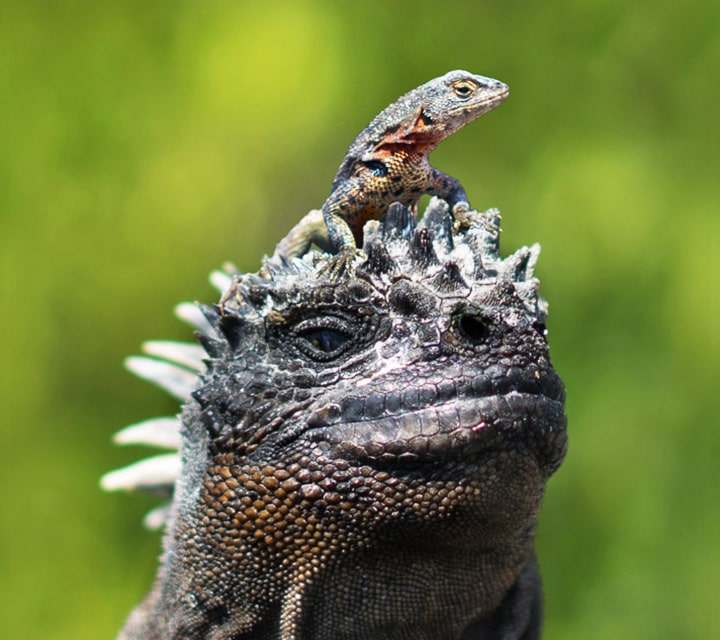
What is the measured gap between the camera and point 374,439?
3.44 m

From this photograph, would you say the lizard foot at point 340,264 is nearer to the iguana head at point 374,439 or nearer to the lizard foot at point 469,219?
the iguana head at point 374,439

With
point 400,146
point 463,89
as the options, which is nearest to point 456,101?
point 463,89

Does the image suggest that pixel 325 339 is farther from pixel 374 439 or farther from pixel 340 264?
pixel 374 439

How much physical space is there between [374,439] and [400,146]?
100 centimetres

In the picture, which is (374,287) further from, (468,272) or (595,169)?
(595,169)

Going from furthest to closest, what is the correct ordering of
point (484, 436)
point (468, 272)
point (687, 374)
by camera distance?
point (687, 374) < point (468, 272) < point (484, 436)

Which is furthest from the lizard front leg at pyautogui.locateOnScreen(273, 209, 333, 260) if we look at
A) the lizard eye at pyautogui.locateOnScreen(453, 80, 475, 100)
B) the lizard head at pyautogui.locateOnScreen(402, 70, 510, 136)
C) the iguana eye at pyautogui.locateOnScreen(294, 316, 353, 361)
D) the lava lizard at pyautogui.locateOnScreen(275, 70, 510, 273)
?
the lizard eye at pyautogui.locateOnScreen(453, 80, 475, 100)

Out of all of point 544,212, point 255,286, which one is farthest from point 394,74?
point 255,286

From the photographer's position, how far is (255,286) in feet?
12.4

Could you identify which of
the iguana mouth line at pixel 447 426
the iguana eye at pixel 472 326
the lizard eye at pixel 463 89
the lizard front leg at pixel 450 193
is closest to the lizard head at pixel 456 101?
the lizard eye at pixel 463 89

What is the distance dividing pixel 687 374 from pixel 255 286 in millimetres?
8474

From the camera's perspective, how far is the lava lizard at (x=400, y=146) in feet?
12.4

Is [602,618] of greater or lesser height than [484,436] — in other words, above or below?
above

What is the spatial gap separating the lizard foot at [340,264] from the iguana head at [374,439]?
0.03 m
